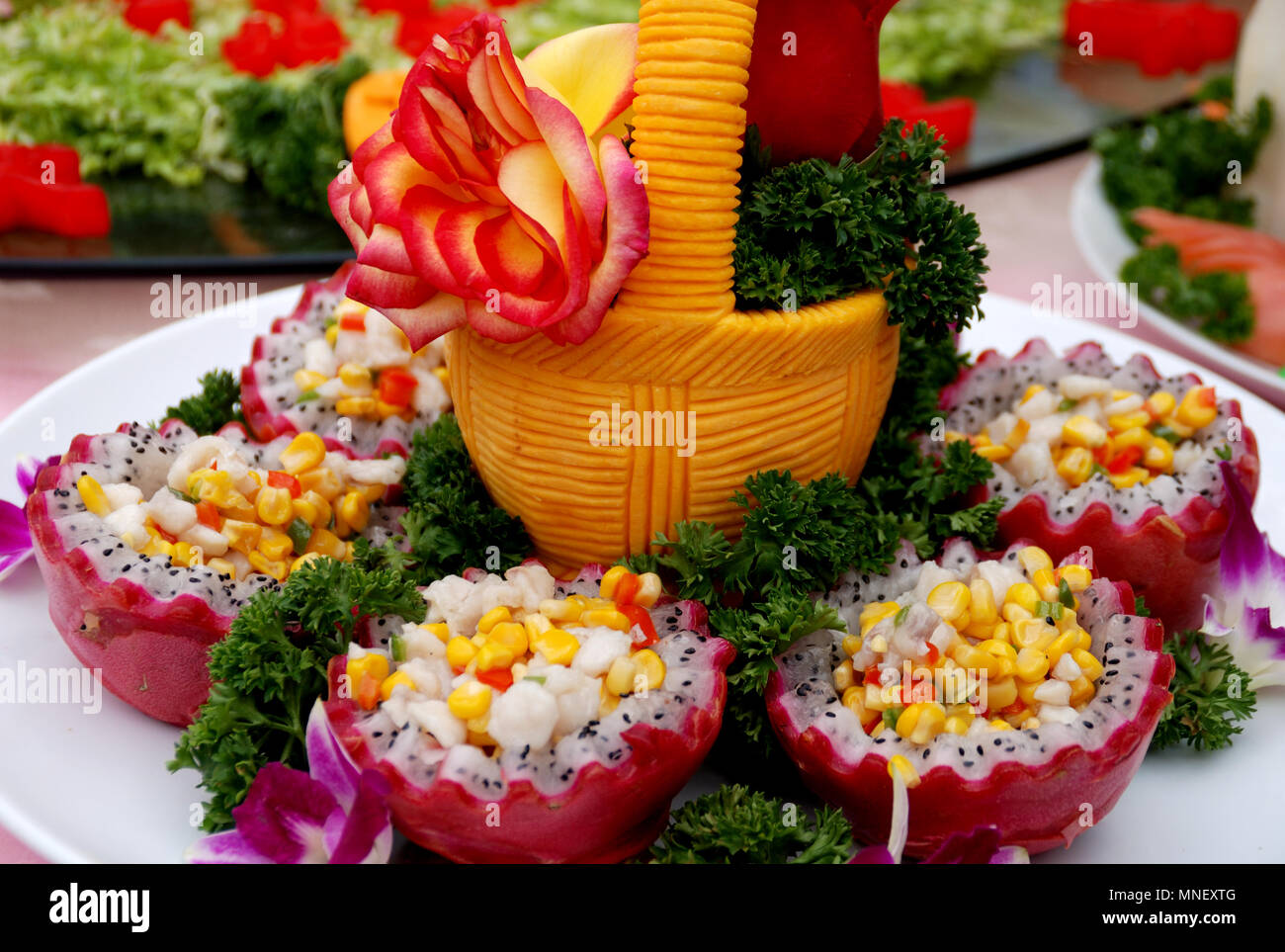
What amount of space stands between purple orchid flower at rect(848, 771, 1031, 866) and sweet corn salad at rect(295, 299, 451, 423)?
1123 mm

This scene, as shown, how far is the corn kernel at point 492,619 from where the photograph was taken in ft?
5.73

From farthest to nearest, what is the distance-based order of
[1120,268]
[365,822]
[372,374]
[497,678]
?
1. [1120,268]
2. [372,374]
3. [497,678]
4. [365,822]

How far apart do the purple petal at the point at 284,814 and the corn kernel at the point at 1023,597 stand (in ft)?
3.12

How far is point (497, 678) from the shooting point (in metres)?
1.67

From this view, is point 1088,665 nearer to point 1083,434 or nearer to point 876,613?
point 876,613

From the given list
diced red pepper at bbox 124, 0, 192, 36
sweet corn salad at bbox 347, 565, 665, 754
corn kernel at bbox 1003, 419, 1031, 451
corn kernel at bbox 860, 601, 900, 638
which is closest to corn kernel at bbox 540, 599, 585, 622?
sweet corn salad at bbox 347, 565, 665, 754

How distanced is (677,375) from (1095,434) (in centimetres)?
83

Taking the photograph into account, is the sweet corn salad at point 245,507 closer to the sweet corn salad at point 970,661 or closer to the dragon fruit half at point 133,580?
the dragon fruit half at point 133,580

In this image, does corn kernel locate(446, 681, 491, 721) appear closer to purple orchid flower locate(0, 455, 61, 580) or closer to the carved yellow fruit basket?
the carved yellow fruit basket

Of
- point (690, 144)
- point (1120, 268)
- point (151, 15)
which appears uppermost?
point (151, 15)

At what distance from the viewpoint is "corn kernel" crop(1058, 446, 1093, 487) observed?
2154 mm

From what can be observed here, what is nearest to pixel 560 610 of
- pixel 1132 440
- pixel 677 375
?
pixel 677 375
